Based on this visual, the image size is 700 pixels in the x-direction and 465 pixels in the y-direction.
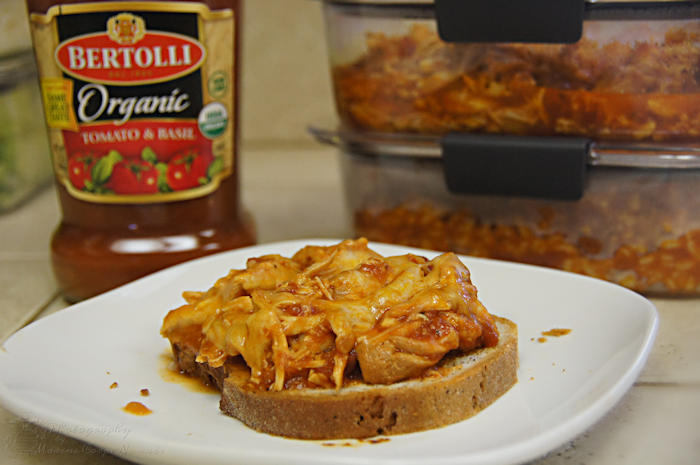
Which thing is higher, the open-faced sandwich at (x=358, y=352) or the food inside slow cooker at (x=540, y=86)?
the food inside slow cooker at (x=540, y=86)

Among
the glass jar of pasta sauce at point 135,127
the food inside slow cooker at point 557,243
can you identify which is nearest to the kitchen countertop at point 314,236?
the food inside slow cooker at point 557,243

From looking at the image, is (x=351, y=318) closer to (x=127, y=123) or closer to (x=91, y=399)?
(x=91, y=399)

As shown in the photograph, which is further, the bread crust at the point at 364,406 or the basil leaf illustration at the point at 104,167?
the basil leaf illustration at the point at 104,167

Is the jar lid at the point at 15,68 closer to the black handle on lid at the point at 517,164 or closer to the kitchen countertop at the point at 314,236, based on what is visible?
the kitchen countertop at the point at 314,236

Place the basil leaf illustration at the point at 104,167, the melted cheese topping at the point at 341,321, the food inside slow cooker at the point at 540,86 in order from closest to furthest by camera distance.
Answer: the melted cheese topping at the point at 341,321
the food inside slow cooker at the point at 540,86
the basil leaf illustration at the point at 104,167

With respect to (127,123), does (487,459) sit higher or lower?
lower

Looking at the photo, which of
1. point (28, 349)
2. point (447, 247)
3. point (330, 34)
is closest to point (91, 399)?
point (28, 349)

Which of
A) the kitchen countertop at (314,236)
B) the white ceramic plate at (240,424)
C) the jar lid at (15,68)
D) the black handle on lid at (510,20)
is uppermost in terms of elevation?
the black handle on lid at (510,20)

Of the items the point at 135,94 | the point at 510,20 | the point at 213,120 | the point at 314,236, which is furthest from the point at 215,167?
the point at 510,20
